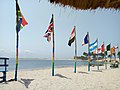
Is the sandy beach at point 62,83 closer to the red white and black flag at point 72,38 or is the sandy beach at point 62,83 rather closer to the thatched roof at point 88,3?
the red white and black flag at point 72,38

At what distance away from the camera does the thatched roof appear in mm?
2963

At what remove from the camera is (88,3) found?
3.01m

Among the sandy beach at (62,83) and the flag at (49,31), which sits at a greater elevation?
the flag at (49,31)

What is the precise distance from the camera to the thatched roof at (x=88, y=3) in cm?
296

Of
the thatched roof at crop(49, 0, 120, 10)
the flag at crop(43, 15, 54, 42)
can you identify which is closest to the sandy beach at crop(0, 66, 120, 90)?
the flag at crop(43, 15, 54, 42)

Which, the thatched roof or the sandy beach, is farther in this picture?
the sandy beach

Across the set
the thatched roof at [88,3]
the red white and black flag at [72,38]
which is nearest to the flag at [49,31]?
the red white and black flag at [72,38]

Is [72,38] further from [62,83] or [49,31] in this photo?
[62,83]

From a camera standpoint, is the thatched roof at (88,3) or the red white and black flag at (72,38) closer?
the thatched roof at (88,3)

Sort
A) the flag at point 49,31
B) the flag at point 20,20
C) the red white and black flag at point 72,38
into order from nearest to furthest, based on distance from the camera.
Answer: the flag at point 20,20
the flag at point 49,31
the red white and black flag at point 72,38

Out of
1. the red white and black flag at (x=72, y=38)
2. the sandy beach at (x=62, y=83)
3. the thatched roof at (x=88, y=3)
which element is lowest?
the sandy beach at (x=62, y=83)

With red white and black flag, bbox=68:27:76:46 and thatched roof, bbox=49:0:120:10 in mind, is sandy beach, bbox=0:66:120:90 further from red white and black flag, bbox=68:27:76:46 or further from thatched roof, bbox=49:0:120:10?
thatched roof, bbox=49:0:120:10

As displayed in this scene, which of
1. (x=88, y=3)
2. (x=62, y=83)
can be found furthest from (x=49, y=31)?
(x=88, y=3)

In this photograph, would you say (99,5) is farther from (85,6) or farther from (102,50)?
(102,50)
